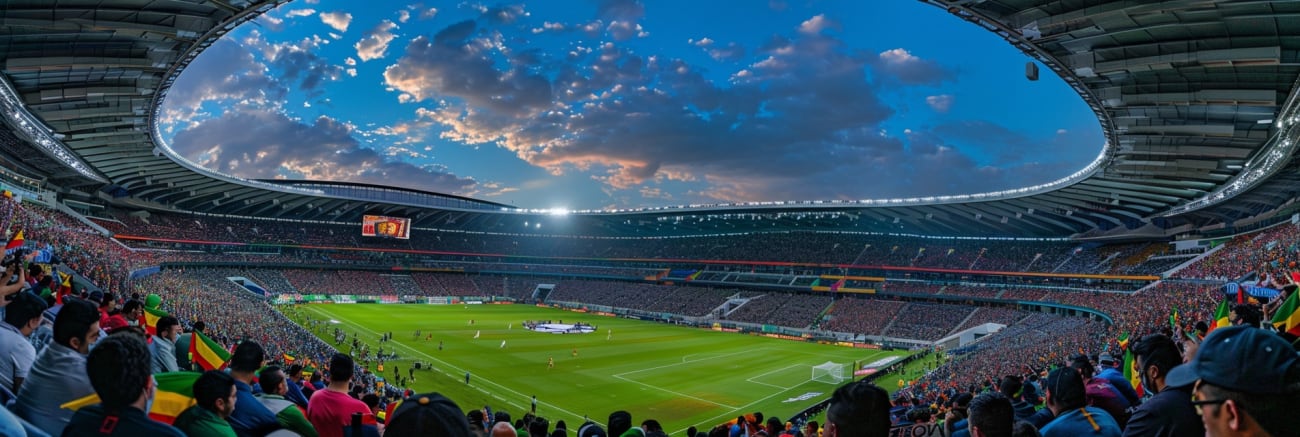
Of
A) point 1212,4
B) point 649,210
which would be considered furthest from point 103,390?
point 649,210

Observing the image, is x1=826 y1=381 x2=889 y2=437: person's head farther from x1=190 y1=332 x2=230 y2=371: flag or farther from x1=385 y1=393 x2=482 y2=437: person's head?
x1=190 y1=332 x2=230 y2=371: flag

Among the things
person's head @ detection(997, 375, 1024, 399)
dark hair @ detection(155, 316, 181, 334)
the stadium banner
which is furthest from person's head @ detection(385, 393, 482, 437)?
the stadium banner

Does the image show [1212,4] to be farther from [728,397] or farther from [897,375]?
[897,375]

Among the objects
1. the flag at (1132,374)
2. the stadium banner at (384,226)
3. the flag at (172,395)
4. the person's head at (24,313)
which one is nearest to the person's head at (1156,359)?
the flag at (1132,374)

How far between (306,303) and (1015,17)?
2715 inches

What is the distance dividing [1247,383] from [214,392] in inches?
200

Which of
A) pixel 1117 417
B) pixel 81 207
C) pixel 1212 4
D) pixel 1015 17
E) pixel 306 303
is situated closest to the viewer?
pixel 1117 417

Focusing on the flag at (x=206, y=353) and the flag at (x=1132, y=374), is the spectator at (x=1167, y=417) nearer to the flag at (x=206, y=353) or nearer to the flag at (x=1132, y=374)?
the flag at (x=1132, y=374)

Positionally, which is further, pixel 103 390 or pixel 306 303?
pixel 306 303

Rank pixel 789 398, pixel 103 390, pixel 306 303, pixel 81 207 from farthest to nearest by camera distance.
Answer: pixel 306 303 → pixel 81 207 → pixel 789 398 → pixel 103 390

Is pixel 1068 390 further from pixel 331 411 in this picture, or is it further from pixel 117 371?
pixel 117 371

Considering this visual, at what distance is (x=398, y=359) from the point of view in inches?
1563

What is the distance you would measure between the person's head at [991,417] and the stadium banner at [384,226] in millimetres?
85249

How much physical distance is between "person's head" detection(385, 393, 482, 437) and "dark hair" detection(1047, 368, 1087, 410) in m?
4.13
